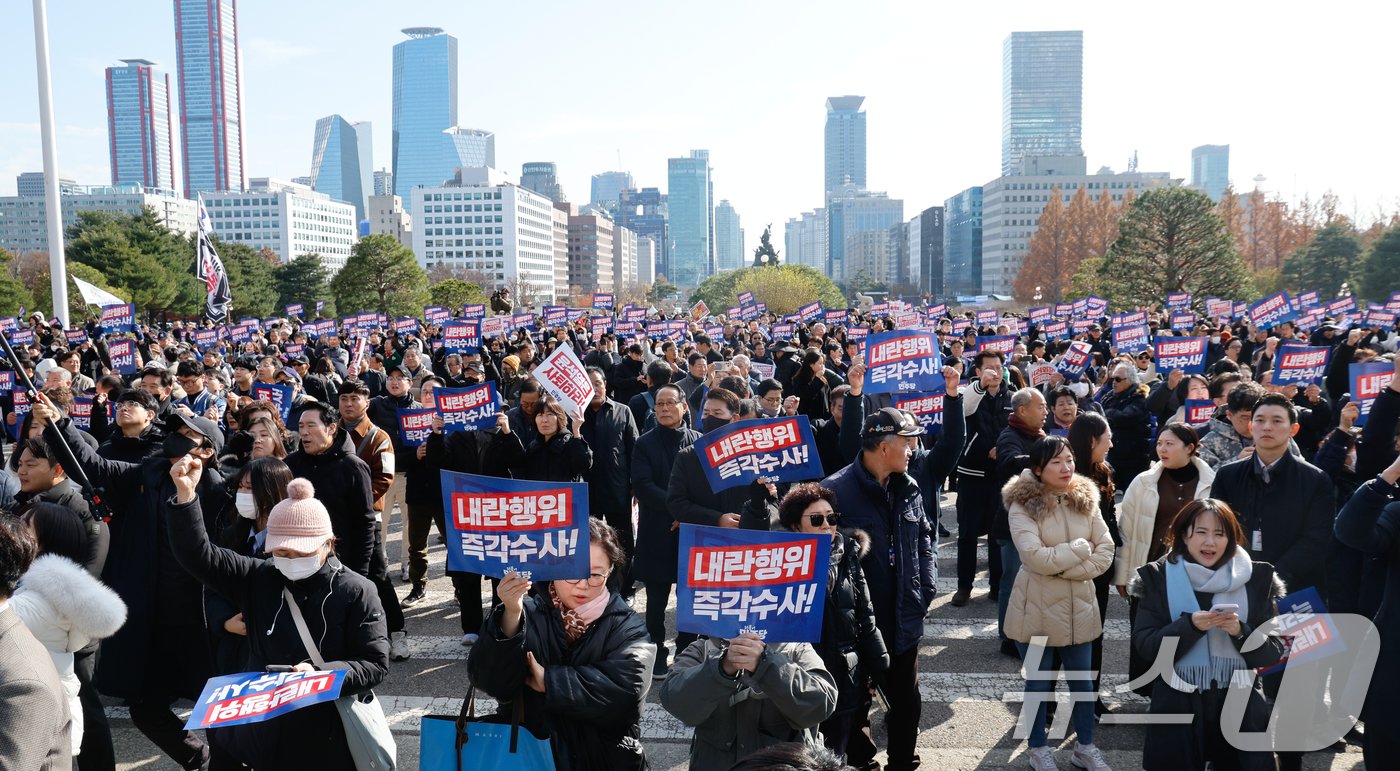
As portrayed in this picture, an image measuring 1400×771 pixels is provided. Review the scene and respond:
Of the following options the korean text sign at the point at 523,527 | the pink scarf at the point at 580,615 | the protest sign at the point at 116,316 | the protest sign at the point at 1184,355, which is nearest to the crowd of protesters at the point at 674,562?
the pink scarf at the point at 580,615

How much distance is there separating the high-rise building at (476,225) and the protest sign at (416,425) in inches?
6140

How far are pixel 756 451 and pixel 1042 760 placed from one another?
223 cm

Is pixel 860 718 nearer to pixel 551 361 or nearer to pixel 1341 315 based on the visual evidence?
pixel 551 361

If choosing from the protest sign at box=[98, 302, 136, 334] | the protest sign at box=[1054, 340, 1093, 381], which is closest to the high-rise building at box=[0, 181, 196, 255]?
the protest sign at box=[98, 302, 136, 334]

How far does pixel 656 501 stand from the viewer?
673cm

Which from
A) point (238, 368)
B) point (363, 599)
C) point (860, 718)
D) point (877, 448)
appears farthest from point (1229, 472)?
point (238, 368)

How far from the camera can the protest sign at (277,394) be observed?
33.1 ft

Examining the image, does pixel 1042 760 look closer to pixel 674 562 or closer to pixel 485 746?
pixel 674 562

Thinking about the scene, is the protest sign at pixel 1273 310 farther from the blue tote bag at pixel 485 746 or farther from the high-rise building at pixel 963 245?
the high-rise building at pixel 963 245

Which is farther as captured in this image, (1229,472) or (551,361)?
(551,361)

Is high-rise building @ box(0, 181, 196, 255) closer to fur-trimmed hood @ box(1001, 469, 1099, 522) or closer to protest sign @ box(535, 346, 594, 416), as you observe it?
protest sign @ box(535, 346, 594, 416)

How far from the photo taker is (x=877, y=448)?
4852 millimetres

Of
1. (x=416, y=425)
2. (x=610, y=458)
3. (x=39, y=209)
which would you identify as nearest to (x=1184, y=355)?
(x=610, y=458)

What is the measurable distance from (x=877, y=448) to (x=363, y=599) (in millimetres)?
2506
